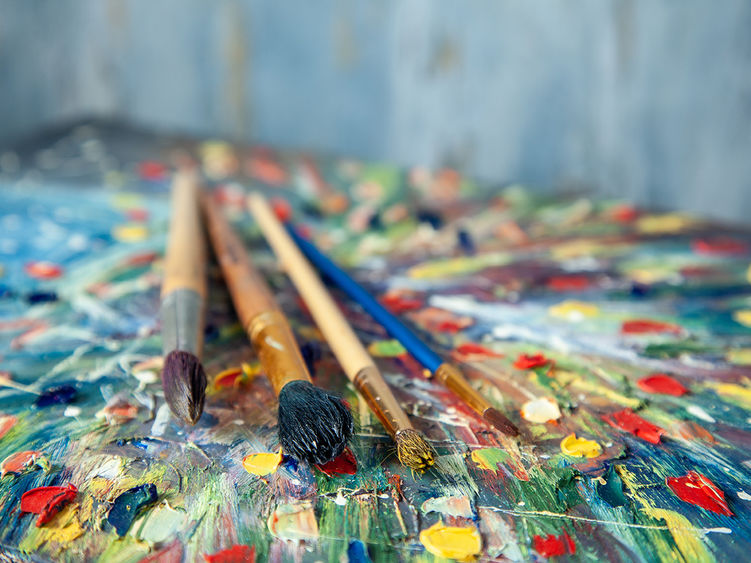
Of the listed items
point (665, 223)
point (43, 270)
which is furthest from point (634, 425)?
point (43, 270)

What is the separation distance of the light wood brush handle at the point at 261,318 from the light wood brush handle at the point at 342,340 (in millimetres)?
44

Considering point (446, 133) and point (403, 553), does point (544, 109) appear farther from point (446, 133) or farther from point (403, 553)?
point (403, 553)

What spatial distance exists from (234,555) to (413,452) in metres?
0.15

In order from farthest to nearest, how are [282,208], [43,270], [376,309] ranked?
[282,208] < [43,270] < [376,309]

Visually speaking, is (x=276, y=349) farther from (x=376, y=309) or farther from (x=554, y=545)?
(x=554, y=545)

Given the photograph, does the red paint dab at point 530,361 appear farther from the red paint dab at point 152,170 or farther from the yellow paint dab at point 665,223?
the red paint dab at point 152,170

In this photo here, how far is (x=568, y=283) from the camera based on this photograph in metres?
0.98

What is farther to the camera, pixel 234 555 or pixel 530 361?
pixel 530 361

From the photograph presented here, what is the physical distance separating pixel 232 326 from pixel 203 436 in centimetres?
23

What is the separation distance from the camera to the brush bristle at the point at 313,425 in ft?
1.82

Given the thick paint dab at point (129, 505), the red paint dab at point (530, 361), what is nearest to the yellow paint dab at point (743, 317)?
the red paint dab at point (530, 361)

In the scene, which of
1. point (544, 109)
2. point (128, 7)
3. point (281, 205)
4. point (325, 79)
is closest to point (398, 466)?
point (281, 205)

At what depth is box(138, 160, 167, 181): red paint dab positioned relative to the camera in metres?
1.37

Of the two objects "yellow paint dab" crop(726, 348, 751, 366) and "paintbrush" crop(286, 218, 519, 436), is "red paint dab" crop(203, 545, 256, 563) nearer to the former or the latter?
"paintbrush" crop(286, 218, 519, 436)
